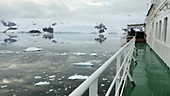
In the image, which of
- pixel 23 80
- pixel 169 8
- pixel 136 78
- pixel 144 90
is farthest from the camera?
pixel 23 80

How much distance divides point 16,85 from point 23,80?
76cm

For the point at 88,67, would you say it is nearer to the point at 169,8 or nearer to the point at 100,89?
the point at 100,89

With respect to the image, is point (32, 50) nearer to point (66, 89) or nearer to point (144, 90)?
point (66, 89)

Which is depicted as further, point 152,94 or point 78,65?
point 78,65

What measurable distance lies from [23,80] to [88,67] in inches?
145

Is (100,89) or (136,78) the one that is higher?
(136,78)

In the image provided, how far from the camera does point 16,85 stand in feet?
27.8

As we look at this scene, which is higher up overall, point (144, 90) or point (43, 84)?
point (144, 90)

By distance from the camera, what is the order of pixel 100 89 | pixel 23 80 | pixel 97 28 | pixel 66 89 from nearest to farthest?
1. pixel 100 89
2. pixel 66 89
3. pixel 23 80
4. pixel 97 28

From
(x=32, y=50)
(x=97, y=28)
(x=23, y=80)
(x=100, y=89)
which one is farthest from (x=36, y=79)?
(x=97, y=28)

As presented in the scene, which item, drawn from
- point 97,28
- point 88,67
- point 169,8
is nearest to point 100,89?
point 169,8

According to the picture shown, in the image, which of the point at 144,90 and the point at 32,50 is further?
the point at 32,50

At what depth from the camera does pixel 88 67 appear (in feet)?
38.7

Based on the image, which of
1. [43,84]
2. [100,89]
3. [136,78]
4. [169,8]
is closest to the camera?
[136,78]
